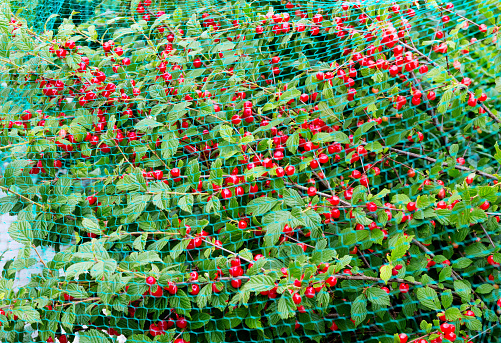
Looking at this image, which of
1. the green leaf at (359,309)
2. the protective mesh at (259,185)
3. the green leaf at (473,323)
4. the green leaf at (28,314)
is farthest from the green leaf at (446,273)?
the green leaf at (28,314)

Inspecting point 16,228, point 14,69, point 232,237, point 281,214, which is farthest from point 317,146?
Result: point 14,69

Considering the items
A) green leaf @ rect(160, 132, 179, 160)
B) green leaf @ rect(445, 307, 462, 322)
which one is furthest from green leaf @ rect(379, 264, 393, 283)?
green leaf @ rect(160, 132, 179, 160)

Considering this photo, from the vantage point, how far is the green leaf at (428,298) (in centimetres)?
122

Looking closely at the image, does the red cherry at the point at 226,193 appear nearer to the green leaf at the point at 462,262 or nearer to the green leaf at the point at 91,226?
the green leaf at the point at 91,226

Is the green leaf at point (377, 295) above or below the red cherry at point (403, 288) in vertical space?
above

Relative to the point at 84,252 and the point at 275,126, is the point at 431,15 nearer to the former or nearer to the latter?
the point at 275,126

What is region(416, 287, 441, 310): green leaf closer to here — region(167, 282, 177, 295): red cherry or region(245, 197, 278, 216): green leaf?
region(245, 197, 278, 216): green leaf

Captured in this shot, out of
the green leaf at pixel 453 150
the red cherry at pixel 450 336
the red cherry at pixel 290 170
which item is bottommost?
the red cherry at pixel 450 336

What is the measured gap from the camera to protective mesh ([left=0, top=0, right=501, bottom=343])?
1245 millimetres

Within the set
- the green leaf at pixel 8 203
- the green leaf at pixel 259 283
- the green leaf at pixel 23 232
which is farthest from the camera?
the green leaf at pixel 8 203

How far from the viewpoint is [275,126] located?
1.46m

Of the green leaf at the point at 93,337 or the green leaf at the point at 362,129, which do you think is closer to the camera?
the green leaf at the point at 93,337

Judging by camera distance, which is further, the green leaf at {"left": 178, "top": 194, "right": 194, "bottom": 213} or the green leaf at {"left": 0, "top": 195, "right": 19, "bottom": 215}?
the green leaf at {"left": 0, "top": 195, "right": 19, "bottom": 215}

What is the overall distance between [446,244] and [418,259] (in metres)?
0.16
